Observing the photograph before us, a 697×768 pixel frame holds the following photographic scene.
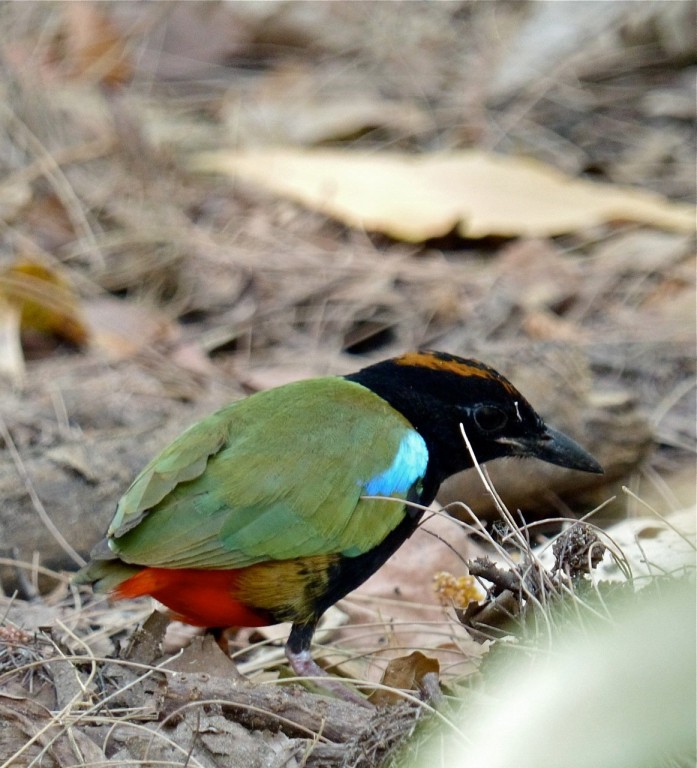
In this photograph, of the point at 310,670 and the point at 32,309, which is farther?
the point at 32,309

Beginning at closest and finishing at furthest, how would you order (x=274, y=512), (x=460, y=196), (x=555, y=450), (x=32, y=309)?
1. (x=274, y=512)
2. (x=555, y=450)
3. (x=32, y=309)
4. (x=460, y=196)

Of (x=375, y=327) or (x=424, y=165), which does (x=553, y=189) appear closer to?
(x=424, y=165)

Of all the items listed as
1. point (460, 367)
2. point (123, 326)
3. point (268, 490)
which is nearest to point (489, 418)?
point (460, 367)

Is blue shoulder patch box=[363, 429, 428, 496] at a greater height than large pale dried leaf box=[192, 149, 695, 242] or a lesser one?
greater

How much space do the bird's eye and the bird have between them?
72 mm

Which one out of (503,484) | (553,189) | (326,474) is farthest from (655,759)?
(553,189)

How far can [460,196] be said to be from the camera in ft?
21.1

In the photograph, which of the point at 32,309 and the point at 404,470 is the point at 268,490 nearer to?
the point at 404,470

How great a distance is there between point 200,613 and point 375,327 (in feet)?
9.15

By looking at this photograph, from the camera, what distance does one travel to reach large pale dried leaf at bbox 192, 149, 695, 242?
636 cm

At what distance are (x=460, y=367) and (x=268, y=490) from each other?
0.71 m

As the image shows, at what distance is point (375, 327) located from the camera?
5758mm

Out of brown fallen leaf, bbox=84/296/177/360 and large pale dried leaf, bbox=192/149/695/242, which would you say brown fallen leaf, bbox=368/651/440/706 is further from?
A: large pale dried leaf, bbox=192/149/695/242

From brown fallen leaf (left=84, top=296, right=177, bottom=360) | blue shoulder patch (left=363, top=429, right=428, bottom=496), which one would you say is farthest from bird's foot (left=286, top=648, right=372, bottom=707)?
brown fallen leaf (left=84, top=296, right=177, bottom=360)
